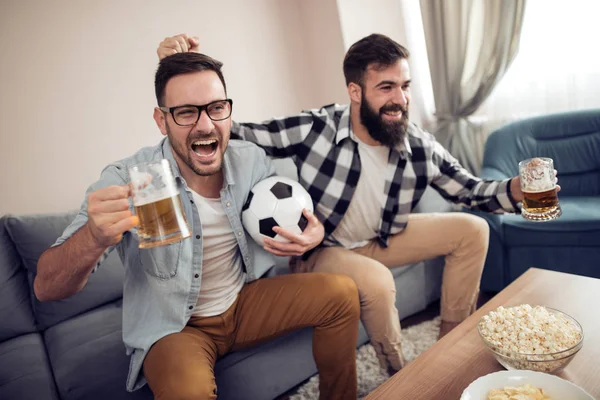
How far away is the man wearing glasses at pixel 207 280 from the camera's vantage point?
129cm

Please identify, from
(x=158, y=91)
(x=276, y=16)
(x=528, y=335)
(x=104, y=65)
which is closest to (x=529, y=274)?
(x=528, y=335)

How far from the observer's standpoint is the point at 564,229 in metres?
1.87

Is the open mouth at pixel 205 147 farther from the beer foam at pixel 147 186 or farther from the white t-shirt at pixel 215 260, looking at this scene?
the beer foam at pixel 147 186

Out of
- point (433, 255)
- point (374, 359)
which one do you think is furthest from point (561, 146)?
point (374, 359)

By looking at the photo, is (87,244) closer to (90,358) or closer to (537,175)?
(90,358)

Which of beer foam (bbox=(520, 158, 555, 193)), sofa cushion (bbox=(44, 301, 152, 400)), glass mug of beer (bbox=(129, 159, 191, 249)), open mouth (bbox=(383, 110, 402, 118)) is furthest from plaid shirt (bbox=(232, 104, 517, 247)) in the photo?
sofa cushion (bbox=(44, 301, 152, 400))

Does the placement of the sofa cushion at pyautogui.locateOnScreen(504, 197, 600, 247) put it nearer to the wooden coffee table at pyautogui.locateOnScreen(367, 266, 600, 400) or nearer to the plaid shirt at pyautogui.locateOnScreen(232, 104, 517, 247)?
the plaid shirt at pyautogui.locateOnScreen(232, 104, 517, 247)

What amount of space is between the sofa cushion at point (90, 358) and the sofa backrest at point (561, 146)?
214cm

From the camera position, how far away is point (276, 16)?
3.01 meters

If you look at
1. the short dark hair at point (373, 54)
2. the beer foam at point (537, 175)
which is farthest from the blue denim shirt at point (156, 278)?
the beer foam at point (537, 175)

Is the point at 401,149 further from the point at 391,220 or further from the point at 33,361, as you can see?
the point at 33,361

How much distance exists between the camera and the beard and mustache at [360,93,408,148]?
5.60 ft

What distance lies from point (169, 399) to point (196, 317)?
1.10ft

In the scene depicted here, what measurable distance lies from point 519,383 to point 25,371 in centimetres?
155
